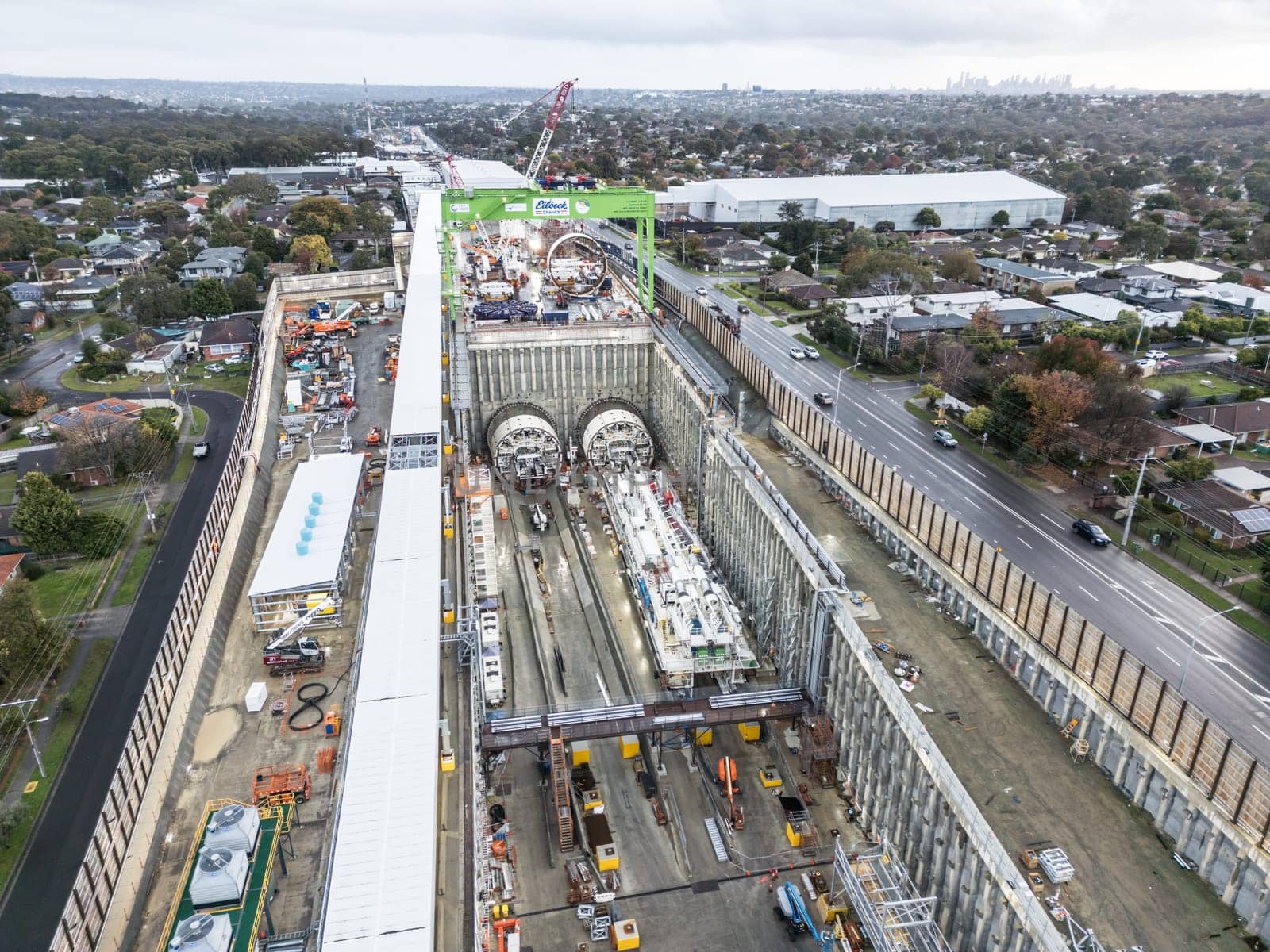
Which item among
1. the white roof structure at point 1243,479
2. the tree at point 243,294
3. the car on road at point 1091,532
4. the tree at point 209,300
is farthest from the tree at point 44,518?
the white roof structure at point 1243,479

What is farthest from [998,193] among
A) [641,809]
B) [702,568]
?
Result: [641,809]

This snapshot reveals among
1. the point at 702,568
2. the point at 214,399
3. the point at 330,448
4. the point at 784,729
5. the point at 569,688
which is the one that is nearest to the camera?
the point at 784,729

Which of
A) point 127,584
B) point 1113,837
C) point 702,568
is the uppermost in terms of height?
point 1113,837

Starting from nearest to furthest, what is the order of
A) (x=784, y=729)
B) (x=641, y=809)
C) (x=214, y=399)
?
1. (x=641, y=809)
2. (x=784, y=729)
3. (x=214, y=399)

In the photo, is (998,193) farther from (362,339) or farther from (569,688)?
(569,688)

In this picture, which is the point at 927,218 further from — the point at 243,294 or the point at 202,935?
the point at 202,935

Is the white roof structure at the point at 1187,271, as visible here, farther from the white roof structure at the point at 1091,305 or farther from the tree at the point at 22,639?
the tree at the point at 22,639

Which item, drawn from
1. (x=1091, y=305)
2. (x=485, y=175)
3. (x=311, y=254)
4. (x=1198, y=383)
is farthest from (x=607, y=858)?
(x=485, y=175)
